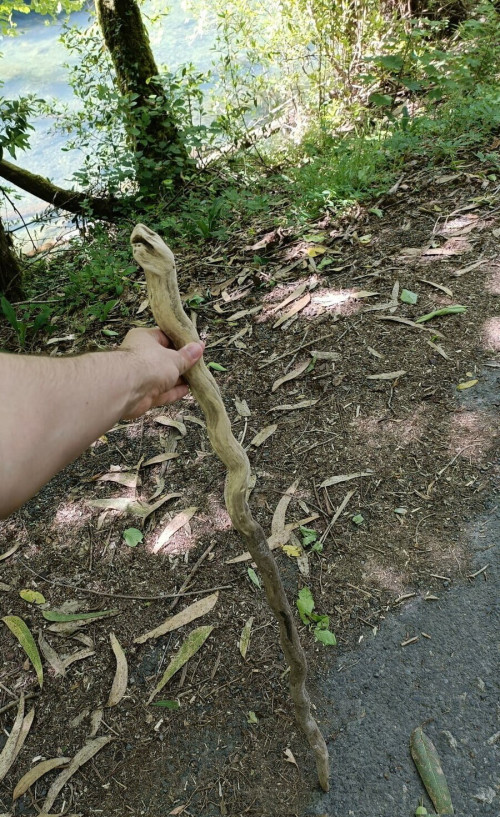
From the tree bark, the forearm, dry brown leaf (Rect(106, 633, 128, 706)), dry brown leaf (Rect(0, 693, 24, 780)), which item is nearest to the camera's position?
the forearm

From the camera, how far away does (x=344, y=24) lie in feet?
19.1

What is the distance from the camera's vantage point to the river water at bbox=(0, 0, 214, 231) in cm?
827

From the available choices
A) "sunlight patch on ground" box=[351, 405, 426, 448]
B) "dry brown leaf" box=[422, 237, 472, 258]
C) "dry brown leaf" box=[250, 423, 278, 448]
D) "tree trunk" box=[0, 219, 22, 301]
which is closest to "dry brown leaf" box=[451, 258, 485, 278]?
"dry brown leaf" box=[422, 237, 472, 258]

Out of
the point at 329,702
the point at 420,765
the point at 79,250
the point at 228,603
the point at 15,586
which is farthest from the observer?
the point at 79,250

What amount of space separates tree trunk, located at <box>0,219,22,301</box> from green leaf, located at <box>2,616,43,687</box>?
2.39 meters

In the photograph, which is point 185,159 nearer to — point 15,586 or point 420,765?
point 15,586

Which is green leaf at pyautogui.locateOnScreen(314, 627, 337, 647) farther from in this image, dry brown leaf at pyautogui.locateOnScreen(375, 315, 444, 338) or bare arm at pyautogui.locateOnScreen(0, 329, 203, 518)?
dry brown leaf at pyautogui.locateOnScreen(375, 315, 444, 338)

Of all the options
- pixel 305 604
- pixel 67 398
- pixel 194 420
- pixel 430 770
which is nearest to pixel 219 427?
pixel 67 398

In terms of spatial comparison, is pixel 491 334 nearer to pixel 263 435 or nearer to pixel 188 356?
pixel 263 435

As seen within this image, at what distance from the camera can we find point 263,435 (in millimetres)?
2840

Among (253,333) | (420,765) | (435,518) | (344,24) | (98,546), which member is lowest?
(420,765)

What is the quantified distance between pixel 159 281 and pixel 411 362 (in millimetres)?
1942

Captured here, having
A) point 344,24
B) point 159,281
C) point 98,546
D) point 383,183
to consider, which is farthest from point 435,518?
point 344,24

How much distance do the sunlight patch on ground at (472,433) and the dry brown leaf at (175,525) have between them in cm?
116
